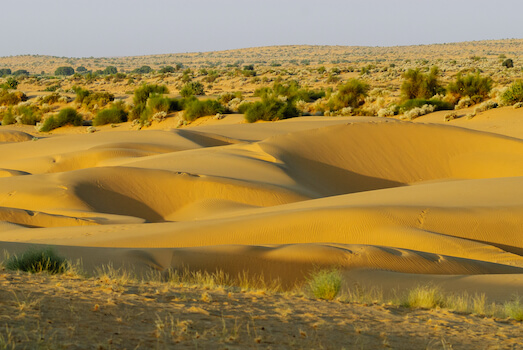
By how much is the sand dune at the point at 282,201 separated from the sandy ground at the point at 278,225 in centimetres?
4

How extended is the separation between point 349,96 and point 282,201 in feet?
75.3

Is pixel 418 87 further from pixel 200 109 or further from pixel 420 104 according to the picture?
pixel 200 109

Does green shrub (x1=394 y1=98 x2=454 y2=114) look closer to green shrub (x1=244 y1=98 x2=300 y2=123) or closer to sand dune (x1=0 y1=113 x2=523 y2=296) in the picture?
green shrub (x1=244 y1=98 x2=300 y2=123)

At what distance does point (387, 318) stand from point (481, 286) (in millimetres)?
2777

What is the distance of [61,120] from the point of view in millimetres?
37719

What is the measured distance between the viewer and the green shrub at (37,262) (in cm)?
863

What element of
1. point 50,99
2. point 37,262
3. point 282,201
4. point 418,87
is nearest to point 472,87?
point 418,87

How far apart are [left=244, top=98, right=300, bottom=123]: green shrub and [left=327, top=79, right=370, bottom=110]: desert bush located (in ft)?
11.2

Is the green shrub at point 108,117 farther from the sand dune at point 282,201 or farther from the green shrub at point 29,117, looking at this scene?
the sand dune at point 282,201

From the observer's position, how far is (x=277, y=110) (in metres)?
36.2

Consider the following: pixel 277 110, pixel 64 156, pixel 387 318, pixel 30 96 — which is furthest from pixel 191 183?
pixel 30 96

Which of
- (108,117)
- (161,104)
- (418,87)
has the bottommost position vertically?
(108,117)

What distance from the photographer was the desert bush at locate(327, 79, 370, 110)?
3906 centimetres

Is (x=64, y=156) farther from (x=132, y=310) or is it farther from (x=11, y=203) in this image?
(x=132, y=310)
